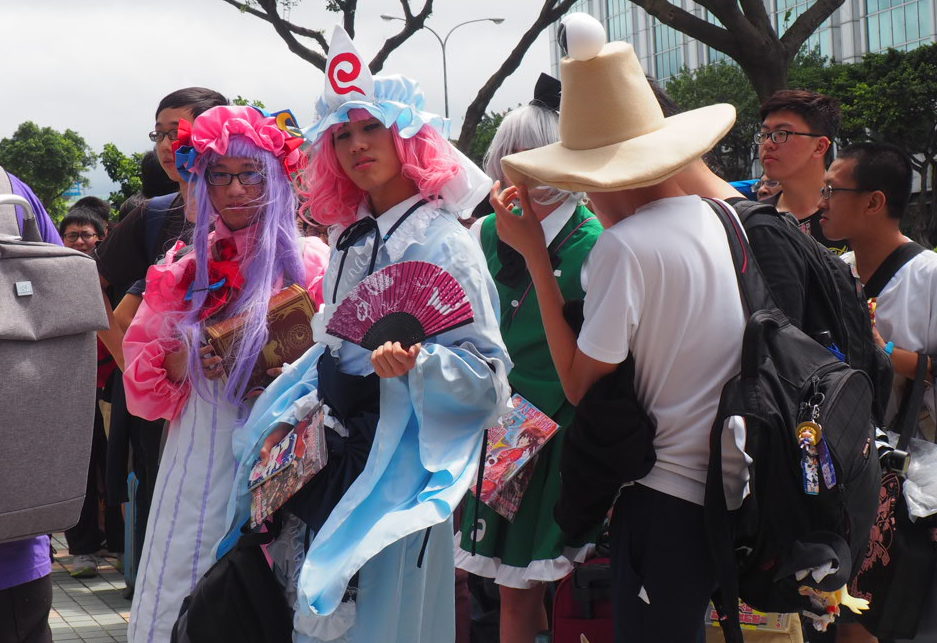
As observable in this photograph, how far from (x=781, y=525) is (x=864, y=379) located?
16.3 inches

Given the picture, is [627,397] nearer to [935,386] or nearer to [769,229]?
[769,229]

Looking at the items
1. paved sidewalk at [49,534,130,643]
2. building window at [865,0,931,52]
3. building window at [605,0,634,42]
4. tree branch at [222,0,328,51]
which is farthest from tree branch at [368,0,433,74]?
building window at [605,0,634,42]

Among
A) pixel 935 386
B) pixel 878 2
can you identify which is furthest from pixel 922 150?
pixel 935 386

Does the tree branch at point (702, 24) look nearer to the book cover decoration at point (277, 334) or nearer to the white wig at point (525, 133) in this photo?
the white wig at point (525, 133)

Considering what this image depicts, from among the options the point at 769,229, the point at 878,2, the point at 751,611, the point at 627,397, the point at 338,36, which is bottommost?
the point at 751,611

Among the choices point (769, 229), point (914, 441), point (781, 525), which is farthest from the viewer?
point (914, 441)

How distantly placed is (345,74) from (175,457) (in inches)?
50.5

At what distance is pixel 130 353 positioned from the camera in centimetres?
333

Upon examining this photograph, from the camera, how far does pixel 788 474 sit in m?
2.30

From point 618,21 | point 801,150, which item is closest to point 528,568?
point 801,150

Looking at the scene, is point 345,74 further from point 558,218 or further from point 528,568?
point 528,568

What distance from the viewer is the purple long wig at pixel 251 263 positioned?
311cm

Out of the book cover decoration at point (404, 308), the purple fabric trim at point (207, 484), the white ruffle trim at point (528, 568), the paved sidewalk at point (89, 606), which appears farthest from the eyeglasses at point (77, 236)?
the book cover decoration at point (404, 308)

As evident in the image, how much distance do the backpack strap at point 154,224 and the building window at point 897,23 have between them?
49715 millimetres
